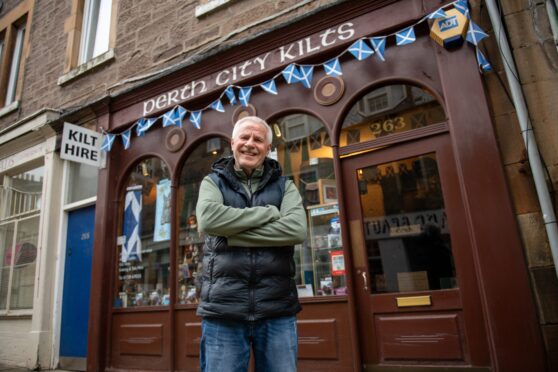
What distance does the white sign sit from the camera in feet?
19.2

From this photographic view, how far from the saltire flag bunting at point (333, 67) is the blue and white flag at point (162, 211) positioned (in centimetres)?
284

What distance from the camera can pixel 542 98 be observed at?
351 cm

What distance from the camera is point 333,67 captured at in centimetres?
443

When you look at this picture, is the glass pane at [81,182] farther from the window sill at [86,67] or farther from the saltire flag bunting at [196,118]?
the saltire flag bunting at [196,118]

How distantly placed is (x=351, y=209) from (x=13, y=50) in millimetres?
9076

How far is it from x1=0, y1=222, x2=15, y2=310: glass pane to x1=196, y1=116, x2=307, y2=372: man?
719 cm

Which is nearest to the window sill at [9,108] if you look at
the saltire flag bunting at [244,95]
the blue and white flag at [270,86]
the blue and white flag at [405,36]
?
the saltire flag bunting at [244,95]

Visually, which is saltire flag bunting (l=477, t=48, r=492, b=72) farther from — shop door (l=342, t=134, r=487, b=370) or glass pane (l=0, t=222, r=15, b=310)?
glass pane (l=0, t=222, r=15, b=310)

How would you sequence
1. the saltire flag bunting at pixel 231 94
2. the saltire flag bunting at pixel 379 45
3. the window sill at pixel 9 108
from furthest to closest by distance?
the window sill at pixel 9 108 → the saltire flag bunting at pixel 231 94 → the saltire flag bunting at pixel 379 45

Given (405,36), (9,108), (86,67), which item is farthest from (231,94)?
(9,108)

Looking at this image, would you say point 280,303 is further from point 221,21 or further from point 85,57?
point 85,57

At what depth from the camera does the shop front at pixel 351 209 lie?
11.5ft

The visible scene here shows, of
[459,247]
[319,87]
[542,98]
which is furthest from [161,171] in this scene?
[542,98]

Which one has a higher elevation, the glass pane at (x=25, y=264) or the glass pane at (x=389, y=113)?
the glass pane at (x=389, y=113)
